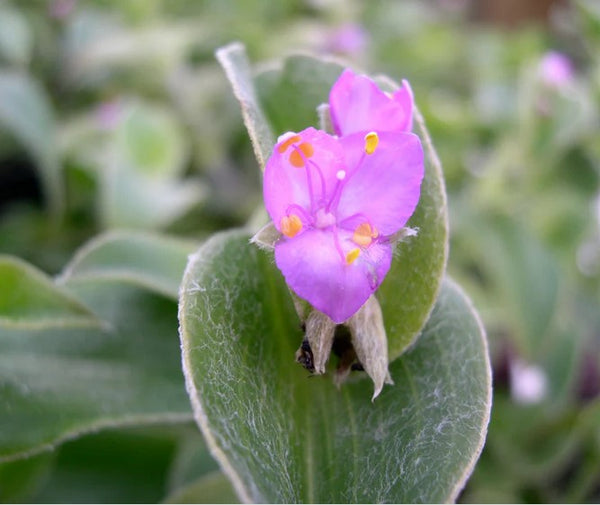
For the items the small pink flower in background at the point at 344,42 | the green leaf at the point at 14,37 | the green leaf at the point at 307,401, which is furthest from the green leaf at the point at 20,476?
the small pink flower in background at the point at 344,42

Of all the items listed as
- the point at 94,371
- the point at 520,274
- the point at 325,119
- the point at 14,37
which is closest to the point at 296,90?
the point at 325,119

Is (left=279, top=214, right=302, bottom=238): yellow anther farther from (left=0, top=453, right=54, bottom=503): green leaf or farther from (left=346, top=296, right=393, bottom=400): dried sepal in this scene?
(left=0, top=453, right=54, bottom=503): green leaf

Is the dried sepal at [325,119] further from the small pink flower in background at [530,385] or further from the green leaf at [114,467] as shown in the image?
the small pink flower in background at [530,385]

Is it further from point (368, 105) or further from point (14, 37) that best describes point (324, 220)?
point (14, 37)

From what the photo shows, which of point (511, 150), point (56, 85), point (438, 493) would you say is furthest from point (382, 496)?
point (56, 85)

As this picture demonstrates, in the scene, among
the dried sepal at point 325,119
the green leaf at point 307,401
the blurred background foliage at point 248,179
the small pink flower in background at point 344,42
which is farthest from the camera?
the small pink flower in background at point 344,42

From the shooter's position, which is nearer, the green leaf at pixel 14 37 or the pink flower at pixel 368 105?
the pink flower at pixel 368 105
